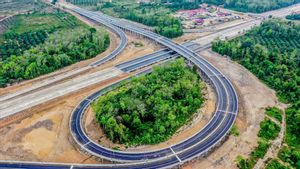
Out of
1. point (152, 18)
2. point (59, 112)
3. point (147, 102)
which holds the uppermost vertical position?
point (152, 18)

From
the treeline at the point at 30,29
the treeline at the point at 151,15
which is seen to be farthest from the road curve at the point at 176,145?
the treeline at the point at 30,29

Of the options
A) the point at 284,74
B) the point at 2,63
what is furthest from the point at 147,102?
the point at 2,63

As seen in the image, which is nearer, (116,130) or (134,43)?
(116,130)

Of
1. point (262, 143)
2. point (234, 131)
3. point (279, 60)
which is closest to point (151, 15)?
point (279, 60)

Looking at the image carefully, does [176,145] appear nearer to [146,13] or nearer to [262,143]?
[262,143]

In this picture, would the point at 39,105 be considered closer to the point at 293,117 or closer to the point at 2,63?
the point at 2,63

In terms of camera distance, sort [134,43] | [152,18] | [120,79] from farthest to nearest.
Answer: [152,18] → [134,43] → [120,79]
